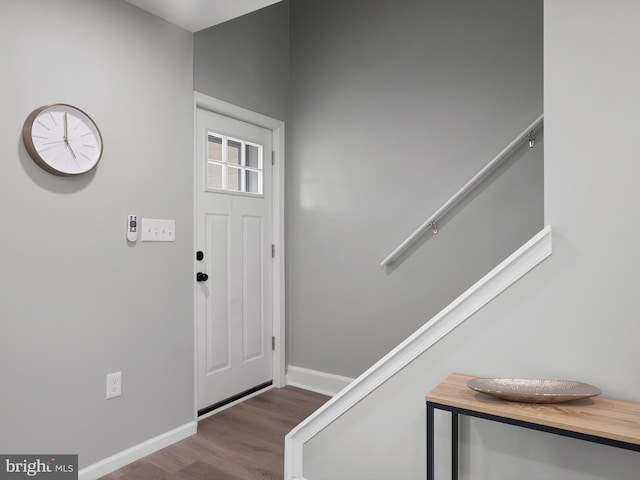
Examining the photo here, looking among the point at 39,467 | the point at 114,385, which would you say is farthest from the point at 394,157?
the point at 39,467

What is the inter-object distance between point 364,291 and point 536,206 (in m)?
1.22

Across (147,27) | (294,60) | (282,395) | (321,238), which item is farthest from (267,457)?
(294,60)

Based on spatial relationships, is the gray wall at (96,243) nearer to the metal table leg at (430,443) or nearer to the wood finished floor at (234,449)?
the wood finished floor at (234,449)

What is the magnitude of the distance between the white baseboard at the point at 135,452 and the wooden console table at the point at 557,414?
163 cm

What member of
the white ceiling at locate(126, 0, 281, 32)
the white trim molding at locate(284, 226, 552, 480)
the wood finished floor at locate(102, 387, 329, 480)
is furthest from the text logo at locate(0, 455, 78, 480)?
the white ceiling at locate(126, 0, 281, 32)

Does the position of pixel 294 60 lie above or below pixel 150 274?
above

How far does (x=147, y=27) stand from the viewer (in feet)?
7.57

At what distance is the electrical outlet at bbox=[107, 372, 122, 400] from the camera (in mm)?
2139

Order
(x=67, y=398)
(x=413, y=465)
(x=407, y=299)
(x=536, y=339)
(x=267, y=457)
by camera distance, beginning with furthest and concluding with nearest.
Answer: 1. (x=407, y=299)
2. (x=267, y=457)
3. (x=67, y=398)
4. (x=413, y=465)
5. (x=536, y=339)

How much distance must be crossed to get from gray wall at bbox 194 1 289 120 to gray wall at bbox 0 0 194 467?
0.17m

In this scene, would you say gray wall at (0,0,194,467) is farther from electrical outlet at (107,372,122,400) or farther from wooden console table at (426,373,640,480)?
wooden console table at (426,373,640,480)

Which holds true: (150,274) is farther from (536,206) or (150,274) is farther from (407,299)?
(536,206)

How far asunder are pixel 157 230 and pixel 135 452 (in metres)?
1.17

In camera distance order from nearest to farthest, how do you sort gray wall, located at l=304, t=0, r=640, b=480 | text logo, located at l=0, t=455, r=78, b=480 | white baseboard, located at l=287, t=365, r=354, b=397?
gray wall, located at l=304, t=0, r=640, b=480, text logo, located at l=0, t=455, r=78, b=480, white baseboard, located at l=287, t=365, r=354, b=397
